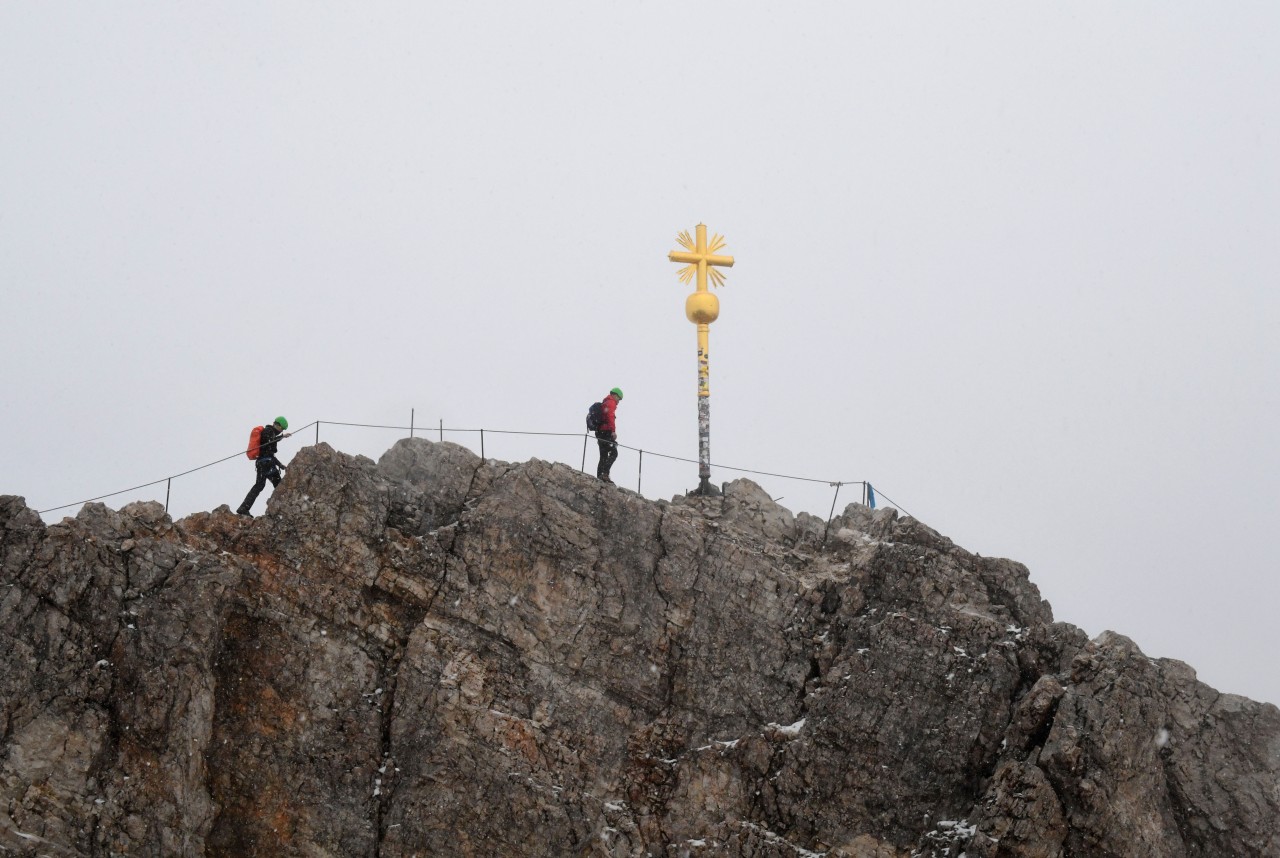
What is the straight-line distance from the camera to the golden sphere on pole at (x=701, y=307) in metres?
27.7

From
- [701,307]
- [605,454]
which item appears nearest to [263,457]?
[605,454]

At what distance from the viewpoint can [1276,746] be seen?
21719mm

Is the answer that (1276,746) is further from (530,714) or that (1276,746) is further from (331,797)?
(331,797)

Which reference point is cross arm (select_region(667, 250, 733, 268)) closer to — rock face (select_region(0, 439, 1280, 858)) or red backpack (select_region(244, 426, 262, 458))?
rock face (select_region(0, 439, 1280, 858))

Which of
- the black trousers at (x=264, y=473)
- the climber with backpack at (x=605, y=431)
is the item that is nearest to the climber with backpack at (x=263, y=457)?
the black trousers at (x=264, y=473)

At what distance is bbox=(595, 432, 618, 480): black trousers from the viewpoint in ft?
84.4

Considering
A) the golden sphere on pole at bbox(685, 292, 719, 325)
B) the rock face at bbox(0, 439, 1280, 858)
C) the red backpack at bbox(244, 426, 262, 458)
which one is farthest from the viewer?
the golden sphere on pole at bbox(685, 292, 719, 325)

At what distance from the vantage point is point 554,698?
22.4 m

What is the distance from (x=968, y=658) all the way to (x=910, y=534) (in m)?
2.95

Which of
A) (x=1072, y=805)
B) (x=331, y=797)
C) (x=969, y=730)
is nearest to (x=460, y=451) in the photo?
(x=331, y=797)

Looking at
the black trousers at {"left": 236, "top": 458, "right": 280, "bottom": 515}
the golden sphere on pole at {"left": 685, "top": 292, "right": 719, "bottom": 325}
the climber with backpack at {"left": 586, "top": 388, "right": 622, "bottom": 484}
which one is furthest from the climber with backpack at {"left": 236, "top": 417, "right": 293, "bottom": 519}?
the golden sphere on pole at {"left": 685, "top": 292, "right": 719, "bottom": 325}

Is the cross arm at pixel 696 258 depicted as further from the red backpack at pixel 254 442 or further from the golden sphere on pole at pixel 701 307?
the red backpack at pixel 254 442

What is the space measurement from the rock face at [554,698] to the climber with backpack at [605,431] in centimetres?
182

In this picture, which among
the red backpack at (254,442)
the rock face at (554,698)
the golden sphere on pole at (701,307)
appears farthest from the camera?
the golden sphere on pole at (701,307)
